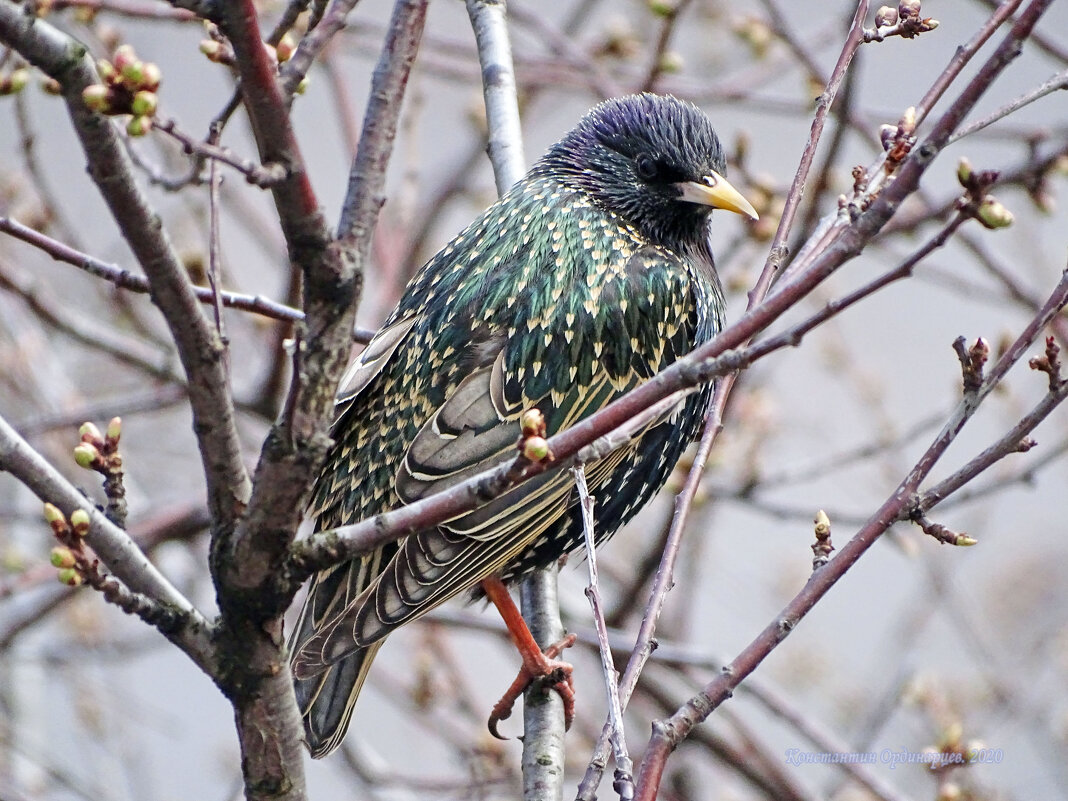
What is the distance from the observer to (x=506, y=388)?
268cm

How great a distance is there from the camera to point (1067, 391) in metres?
1.71

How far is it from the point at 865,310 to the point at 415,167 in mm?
4003

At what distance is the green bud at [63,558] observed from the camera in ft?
5.24

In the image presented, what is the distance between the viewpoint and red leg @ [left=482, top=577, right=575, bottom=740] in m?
2.72

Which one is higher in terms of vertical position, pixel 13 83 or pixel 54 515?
pixel 13 83

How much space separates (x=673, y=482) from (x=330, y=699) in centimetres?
128

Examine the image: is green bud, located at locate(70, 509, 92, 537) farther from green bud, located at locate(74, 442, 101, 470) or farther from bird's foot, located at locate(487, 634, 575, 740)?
bird's foot, located at locate(487, 634, 575, 740)

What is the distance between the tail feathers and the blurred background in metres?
0.62

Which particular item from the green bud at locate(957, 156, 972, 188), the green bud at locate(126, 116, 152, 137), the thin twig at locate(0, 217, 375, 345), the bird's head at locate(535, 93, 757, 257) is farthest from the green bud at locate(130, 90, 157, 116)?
the bird's head at locate(535, 93, 757, 257)

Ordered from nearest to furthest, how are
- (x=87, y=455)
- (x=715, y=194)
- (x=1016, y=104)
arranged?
1. (x=1016, y=104)
2. (x=87, y=455)
3. (x=715, y=194)

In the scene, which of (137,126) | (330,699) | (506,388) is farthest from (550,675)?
(137,126)

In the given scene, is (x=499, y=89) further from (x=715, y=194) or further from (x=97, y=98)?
(x=97, y=98)

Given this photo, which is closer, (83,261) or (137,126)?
(137,126)

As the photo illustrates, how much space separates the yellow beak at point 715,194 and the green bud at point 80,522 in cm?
176
